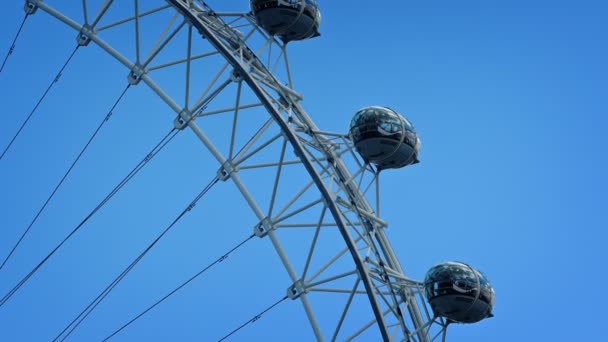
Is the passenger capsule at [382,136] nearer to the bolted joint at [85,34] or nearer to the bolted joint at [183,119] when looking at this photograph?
the bolted joint at [183,119]

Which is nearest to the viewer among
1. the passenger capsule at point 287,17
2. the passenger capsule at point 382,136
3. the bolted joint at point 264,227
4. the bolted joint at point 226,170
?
the passenger capsule at point 382,136

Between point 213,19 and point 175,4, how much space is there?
1307mm

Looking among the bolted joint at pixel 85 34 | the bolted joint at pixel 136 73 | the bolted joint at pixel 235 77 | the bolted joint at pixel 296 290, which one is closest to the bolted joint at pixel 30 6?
the bolted joint at pixel 85 34

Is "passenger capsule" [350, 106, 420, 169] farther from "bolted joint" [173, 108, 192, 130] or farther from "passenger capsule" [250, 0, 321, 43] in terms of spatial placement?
"bolted joint" [173, 108, 192, 130]

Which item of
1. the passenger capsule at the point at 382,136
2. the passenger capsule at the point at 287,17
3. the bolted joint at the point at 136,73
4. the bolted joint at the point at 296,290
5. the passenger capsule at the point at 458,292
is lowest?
the passenger capsule at the point at 458,292

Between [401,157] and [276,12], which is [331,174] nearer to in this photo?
[401,157]

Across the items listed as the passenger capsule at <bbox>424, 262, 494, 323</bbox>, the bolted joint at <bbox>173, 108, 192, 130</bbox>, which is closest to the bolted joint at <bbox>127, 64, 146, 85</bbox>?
the bolted joint at <bbox>173, 108, 192, 130</bbox>

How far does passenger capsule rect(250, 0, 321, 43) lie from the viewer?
21.8 meters

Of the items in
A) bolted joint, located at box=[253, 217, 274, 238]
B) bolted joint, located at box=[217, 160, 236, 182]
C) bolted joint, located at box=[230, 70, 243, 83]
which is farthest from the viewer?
bolted joint, located at box=[217, 160, 236, 182]

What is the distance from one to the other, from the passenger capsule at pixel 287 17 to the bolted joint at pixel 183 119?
2.81m

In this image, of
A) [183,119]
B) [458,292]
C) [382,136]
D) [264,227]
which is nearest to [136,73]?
[183,119]

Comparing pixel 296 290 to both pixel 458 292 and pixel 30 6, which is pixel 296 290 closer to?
pixel 458 292

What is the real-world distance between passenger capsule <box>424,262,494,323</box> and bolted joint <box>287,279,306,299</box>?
8.86ft

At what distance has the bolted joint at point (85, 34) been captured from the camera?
80.9 feet
